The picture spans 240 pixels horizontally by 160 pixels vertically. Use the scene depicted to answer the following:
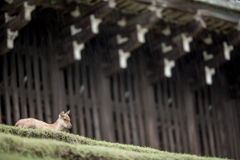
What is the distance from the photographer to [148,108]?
1512 cm

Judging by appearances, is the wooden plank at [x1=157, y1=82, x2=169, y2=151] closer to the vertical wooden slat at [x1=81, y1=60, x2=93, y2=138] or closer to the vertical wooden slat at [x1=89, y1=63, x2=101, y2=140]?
the vertical wooden slat at [x1=89, y1=63, x2=101, y2=140]

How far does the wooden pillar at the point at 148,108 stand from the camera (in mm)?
14852

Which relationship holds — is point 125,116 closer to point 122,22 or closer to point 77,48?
point 77,48

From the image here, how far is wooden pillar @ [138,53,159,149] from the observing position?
1485cm

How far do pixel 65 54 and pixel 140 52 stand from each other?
3.02 metres

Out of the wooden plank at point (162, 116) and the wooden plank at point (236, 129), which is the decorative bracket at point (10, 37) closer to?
the wooden plank at point (162, 116)

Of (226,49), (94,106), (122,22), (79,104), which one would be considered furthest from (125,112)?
(226,49)

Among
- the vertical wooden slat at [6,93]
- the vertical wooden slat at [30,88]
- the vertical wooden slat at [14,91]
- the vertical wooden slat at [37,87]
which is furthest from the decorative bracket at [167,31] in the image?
the vertical wooden slat at [6,93]

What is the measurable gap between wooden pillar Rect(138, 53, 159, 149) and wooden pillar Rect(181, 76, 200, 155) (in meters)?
1.38

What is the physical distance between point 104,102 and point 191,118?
3422 mm

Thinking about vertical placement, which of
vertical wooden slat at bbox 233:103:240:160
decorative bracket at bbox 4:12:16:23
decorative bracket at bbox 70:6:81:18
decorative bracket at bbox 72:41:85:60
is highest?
decorative bracket at bbox 4:12:16:23

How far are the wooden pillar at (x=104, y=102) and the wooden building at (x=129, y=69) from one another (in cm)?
3

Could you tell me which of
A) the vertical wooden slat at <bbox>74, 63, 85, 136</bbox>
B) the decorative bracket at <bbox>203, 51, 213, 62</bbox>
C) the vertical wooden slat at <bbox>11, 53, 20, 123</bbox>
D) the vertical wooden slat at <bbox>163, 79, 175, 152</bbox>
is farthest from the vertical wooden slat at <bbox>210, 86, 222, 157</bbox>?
the vertical wooden slat at <bbox>11, 53, 20, 123</bbox>

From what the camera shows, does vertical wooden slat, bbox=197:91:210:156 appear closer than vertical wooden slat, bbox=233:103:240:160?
Yes
